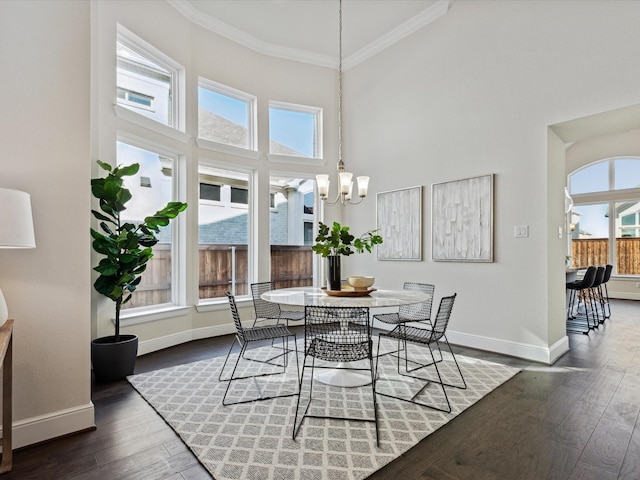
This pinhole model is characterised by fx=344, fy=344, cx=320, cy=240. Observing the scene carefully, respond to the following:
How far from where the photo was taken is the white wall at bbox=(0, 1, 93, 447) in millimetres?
1957

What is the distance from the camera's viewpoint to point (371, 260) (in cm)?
516

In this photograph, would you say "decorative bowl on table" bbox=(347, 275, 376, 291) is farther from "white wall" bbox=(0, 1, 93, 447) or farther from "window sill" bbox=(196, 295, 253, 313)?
"window sill" bbox=(196, 295, 253, 313)

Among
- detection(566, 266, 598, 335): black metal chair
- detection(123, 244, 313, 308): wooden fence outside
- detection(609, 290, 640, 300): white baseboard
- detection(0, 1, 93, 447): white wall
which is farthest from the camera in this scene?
detection(609, 290, 640, 300): white baseboard

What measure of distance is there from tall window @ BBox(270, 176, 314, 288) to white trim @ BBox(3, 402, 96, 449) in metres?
3.05

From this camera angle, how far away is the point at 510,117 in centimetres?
366

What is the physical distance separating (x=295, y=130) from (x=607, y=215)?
26.2 feet

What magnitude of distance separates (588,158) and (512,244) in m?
6.81

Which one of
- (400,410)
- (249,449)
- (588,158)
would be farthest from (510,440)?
(588,158)

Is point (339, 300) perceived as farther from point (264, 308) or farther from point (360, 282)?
point (264, 308)

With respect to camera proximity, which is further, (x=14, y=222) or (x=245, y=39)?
(x=245, y=39)

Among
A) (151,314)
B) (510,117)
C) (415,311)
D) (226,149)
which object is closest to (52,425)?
(151,314)

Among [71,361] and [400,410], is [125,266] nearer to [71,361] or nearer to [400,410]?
[71,361]

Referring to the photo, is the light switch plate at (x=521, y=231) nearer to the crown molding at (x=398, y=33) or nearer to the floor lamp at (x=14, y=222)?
the crown molding at (x=398, y=33)

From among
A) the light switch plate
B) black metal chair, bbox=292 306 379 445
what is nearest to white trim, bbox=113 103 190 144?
black metal chair, bbox=292 306 379 445
